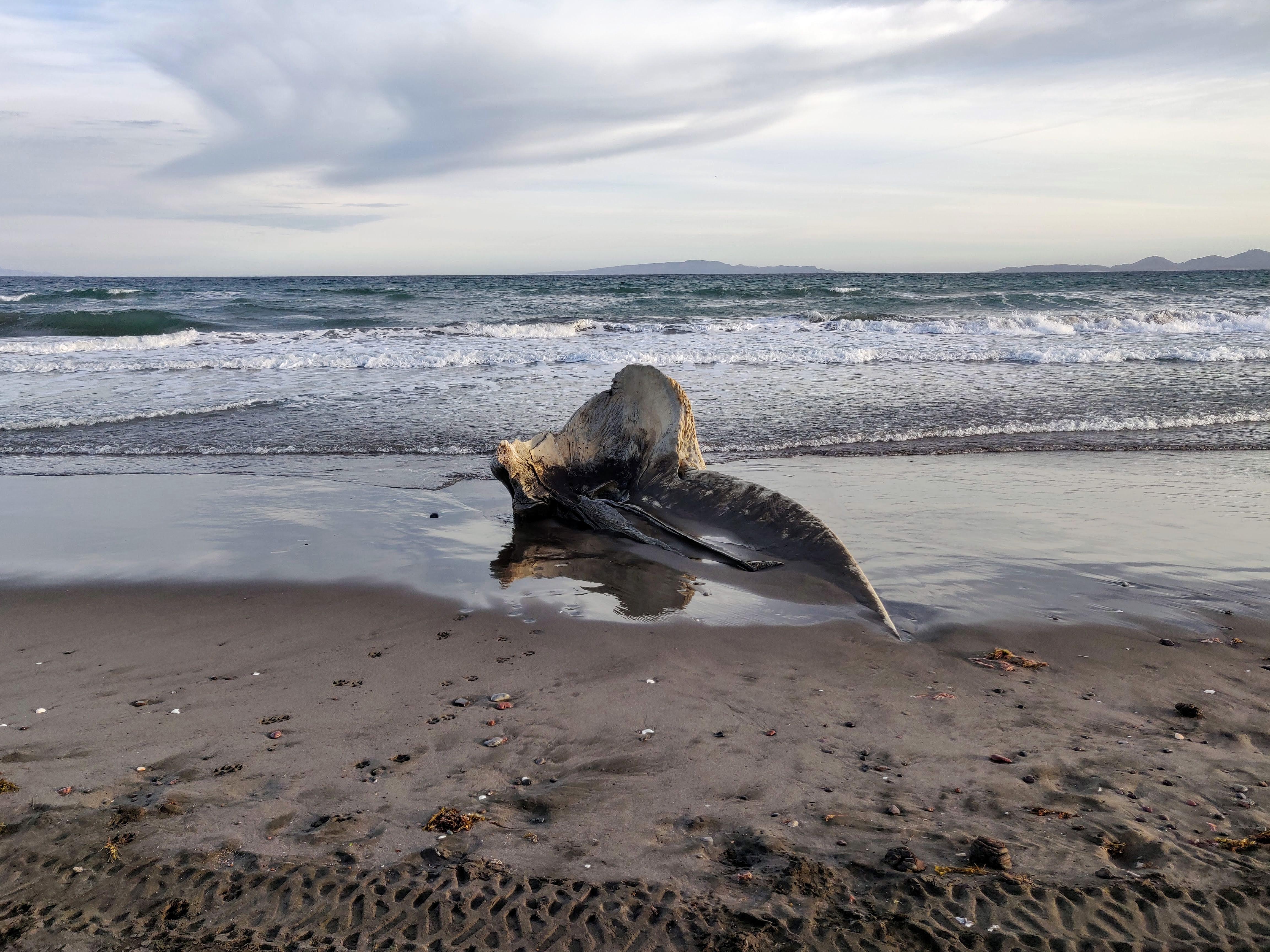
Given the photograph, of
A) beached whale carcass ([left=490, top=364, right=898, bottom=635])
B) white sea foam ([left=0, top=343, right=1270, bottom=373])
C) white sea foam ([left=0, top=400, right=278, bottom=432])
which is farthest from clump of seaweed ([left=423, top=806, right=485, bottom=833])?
white sea foam ([left=0, top=343, right=1270, bottom=373])

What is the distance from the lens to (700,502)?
561cm

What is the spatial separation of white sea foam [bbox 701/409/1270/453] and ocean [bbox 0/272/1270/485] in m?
0.04

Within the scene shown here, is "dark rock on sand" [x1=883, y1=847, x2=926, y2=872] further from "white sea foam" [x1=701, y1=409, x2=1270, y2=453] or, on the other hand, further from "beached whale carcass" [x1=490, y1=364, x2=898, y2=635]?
"white sea foam" [x1=701, y1=409, x2=1270, y2=453]

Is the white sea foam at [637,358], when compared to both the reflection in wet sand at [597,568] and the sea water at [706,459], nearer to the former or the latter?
the sea water at [706,459]

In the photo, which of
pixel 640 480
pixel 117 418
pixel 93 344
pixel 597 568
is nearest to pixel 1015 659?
pixel 597 568

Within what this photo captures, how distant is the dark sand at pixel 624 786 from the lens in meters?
2.02

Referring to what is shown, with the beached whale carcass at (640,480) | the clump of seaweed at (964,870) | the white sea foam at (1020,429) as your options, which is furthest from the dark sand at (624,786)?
the white sea foam at (1020,429)

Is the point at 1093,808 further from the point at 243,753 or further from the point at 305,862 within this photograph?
the point at 243,753

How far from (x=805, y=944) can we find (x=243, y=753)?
2017 millimetres

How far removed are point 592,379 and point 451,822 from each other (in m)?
11.2

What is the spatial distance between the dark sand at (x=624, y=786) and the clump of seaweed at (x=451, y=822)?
0.03 m

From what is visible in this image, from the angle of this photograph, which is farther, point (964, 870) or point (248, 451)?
point (248, 451)

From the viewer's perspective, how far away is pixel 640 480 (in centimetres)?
597

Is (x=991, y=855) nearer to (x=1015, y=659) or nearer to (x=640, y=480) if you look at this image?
(x=1015, y=659)
